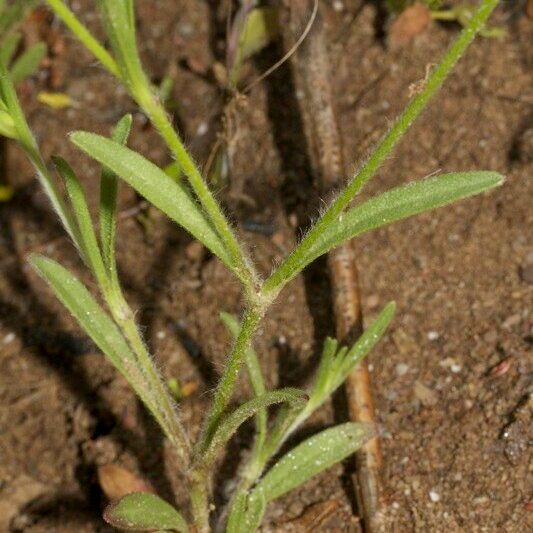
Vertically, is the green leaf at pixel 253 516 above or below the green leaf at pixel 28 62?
below

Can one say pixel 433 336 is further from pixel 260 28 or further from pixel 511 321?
pixel 260 28

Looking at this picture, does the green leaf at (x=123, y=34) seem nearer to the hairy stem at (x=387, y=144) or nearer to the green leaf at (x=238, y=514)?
the hairy stem at (x=387, y=144)

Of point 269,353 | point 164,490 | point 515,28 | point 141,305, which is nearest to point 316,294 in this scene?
point 269,353

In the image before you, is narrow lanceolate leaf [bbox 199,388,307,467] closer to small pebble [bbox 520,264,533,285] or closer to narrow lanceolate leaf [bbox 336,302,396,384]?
narrow lanceolate leaf [bbox 336,302,396,384]

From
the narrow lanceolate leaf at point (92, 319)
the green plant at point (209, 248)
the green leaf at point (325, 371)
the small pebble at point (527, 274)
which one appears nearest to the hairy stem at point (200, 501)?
the green plant at point (209, 248)

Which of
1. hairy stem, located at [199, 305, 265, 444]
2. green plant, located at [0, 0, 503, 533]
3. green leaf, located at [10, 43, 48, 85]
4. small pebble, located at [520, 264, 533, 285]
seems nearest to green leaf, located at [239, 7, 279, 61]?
green leaf, located at [10, 43, 48, 85]

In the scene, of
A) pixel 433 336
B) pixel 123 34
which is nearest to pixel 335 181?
pixel 433 336
